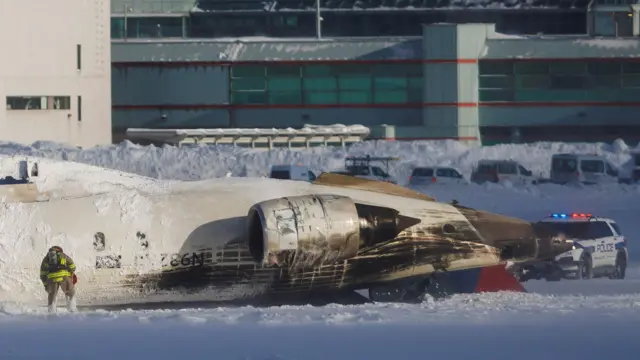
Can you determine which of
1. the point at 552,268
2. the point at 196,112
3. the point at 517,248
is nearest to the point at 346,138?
the point at 196,112

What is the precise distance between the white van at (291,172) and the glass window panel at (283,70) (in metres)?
17.8

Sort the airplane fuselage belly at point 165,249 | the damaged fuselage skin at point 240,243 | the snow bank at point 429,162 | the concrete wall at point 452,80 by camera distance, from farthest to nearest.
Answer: the concrete wall at point 452,80, the snow bank at point 429,162, the airplane fuselage belly at point 165,249, the damaged fuselage skin at point 240,243

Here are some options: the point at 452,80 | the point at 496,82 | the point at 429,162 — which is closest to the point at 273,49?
the point at 452,80

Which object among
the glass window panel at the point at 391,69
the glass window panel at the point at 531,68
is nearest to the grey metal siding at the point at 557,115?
the glass window panel at the point at 531,68

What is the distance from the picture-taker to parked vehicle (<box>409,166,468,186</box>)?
56.4 m

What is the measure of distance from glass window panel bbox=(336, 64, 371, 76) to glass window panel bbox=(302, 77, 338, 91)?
68 cm

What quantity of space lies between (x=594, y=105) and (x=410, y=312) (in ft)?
170

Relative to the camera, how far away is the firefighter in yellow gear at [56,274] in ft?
78.4

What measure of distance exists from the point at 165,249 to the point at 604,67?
51.3 metres

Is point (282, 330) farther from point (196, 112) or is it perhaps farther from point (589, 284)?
point (196, 112)

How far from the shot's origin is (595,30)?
249ft

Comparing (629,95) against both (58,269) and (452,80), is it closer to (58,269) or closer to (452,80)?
(452,80)

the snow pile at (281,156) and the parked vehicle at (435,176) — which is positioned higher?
the snow pile at (281,156)

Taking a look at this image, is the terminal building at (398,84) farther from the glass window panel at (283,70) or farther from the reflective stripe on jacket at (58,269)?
the reflective stripe on jacket at (58,269)
